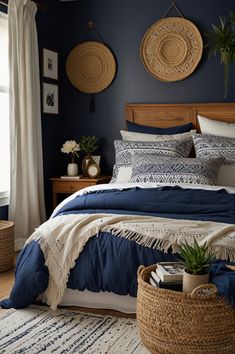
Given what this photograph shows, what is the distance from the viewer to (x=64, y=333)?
2678 mm

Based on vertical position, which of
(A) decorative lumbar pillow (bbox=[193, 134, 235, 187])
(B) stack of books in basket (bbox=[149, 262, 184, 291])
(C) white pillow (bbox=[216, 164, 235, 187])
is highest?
(A) decorative lumbar pillow (bbox=[193, 134, 235, 187])

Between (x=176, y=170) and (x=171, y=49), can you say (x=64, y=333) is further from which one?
(x=171, y=49)

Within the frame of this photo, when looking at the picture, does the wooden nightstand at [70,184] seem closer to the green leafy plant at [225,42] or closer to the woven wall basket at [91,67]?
the woven wall basket at [91,67]

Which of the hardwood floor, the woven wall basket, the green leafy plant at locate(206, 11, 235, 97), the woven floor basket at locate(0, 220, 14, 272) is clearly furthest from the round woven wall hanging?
the hardwood floor

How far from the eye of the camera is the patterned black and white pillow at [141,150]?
439cm

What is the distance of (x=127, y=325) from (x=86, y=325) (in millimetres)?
250

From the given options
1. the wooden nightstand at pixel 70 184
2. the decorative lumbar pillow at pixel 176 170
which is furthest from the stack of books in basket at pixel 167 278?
the wooden nightstand at pixel 70 184

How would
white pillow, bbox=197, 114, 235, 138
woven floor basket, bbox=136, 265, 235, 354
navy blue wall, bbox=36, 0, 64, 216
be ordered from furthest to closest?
navy blue wall, bbox=36, 0, 64, 216
white pillow, bbox=197, 114, 235, 138
woven floor basket, bbox=136, 265, 235, 354

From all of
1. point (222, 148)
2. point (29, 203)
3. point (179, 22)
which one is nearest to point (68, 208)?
point (29, 203)

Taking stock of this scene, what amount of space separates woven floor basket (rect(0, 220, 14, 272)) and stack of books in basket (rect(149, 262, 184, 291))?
1.92 meters

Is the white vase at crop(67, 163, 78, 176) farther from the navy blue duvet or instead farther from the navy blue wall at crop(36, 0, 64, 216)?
the navy blue duvet

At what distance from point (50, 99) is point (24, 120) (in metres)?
0.78

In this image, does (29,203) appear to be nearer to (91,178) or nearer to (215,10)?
(91,178)

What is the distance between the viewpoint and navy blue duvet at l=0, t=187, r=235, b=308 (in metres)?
2.77
